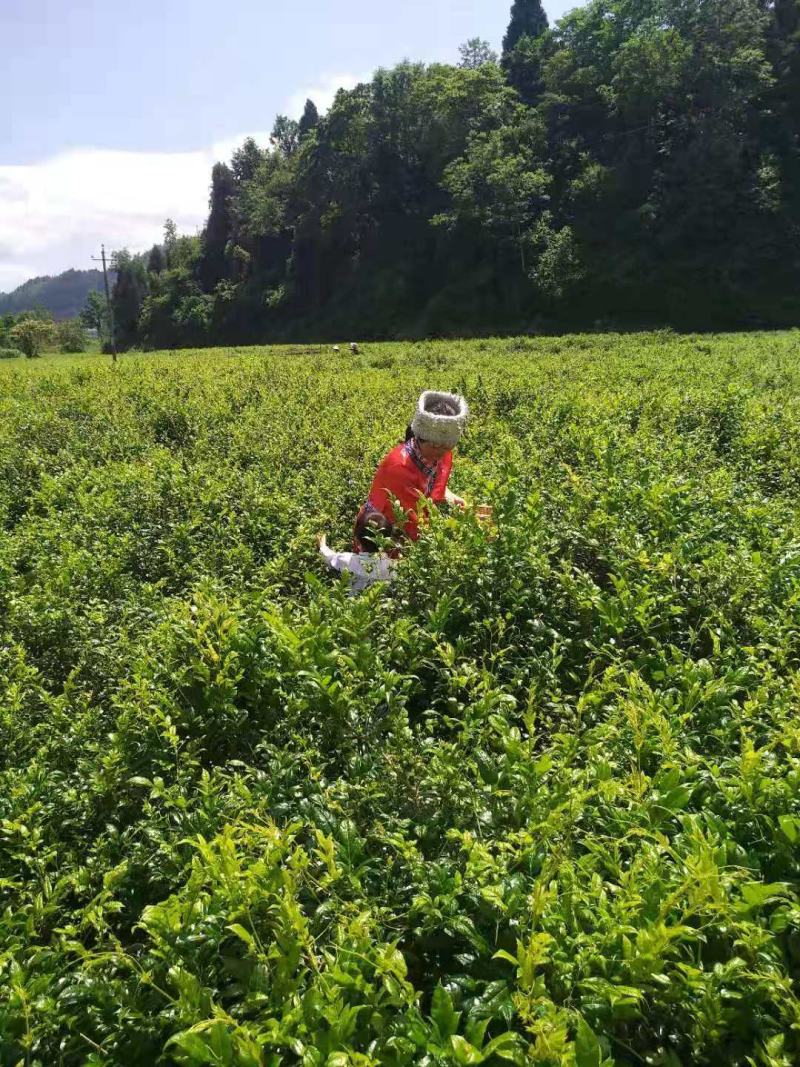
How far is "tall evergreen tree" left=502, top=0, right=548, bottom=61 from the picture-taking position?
50844 mm

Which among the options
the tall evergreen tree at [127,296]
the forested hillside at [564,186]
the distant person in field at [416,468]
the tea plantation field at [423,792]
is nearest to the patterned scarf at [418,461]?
the distant person in field at [416,468]

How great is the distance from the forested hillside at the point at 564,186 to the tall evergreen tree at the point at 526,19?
0.13 metres

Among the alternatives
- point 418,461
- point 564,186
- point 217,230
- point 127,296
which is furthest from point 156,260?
point 418,461

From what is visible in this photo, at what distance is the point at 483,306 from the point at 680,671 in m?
37.8

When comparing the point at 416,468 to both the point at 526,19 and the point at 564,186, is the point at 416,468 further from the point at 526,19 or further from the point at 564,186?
the point at 526,19

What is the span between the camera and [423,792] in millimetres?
2119

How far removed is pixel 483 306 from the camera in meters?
38.1

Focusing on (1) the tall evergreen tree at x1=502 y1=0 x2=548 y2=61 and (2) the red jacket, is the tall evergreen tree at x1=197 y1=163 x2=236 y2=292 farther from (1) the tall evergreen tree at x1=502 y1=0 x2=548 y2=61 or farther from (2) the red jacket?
(2) the red jacket

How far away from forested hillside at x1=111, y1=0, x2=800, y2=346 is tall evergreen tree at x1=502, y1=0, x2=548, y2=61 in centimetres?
13

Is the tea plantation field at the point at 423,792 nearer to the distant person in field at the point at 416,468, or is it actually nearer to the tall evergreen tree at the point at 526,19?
the distant person in field at the point at 416,468

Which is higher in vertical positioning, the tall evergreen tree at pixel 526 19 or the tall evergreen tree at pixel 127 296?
the tall evergreen tree at pixel 526 19

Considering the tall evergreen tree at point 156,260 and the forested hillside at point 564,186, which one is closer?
the forested hillside at point 564,186

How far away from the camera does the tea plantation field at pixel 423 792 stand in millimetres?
1496

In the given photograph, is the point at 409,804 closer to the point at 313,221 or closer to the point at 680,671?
the point at 680,671
